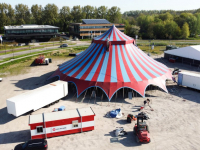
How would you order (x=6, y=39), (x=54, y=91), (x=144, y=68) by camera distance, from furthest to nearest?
1. (x=6, y=39)
2. (x=144, y=68)
3. (x=54, y=91)

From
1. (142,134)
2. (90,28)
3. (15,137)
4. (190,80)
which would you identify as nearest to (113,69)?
(142,134)

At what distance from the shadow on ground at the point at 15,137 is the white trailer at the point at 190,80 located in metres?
19.8

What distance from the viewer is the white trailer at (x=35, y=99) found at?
57.3 feet

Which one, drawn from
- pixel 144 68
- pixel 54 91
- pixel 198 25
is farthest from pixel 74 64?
pixel 198 25

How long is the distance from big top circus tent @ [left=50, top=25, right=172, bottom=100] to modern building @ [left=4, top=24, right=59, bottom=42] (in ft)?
166

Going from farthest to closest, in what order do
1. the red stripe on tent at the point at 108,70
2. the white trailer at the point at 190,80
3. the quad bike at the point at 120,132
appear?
the white trailer at the point at 190,80, the red stripe on tent at the point at 108,70, the quad bike at the point at 120,132

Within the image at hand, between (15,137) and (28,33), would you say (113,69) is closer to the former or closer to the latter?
(15,137)

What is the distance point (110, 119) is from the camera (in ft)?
59.9

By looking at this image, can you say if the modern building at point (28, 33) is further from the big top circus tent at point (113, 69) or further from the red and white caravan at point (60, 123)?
the red and white caravan at point (60, 123)

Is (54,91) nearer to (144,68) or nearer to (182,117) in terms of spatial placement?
(144,68)

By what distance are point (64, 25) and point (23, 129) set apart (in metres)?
96.4

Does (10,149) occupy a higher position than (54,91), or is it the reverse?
(54,91)

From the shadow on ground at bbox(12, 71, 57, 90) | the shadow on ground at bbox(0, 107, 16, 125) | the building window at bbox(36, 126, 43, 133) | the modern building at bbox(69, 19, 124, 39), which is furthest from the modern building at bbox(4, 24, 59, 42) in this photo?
the building window at bbox(36, 126, 43, 133)

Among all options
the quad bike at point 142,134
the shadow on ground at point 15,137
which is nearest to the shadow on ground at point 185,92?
the quad bike at point 142,134
